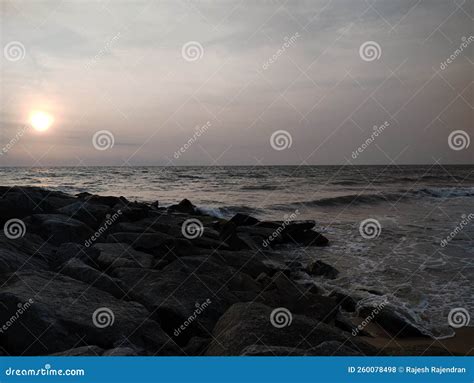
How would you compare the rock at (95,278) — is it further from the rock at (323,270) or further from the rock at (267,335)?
the rock at (323,270)

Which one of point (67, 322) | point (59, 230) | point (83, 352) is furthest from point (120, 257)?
point (83, 352)

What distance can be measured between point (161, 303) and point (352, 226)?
602 inches

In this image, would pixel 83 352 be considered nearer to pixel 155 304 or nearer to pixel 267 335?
pixel 155 304

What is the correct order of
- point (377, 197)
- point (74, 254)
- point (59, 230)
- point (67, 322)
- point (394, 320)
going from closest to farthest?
point (67, 322)
point (394, 320)
point (74, 254)
point (59, 230)
point (377, 197)

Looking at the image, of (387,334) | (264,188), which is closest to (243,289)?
(387,334)

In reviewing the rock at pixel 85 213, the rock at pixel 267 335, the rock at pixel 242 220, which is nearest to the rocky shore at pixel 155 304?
the rock at pixel 267 335

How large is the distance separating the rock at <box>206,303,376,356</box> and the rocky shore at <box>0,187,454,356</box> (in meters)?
0.01

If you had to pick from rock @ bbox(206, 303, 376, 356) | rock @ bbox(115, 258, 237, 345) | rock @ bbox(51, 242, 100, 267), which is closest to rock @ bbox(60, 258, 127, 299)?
rock @ bbox(115, 258, 237, 345)

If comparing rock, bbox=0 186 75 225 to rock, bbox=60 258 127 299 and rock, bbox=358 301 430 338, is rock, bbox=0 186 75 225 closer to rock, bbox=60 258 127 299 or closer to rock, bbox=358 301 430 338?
rock, bbox=60 258 127 299

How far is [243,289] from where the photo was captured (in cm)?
825

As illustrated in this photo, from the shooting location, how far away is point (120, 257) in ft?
29.7

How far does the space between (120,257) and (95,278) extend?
1.85 meters

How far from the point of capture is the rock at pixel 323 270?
11245 mm

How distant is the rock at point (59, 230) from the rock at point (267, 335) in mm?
6519
